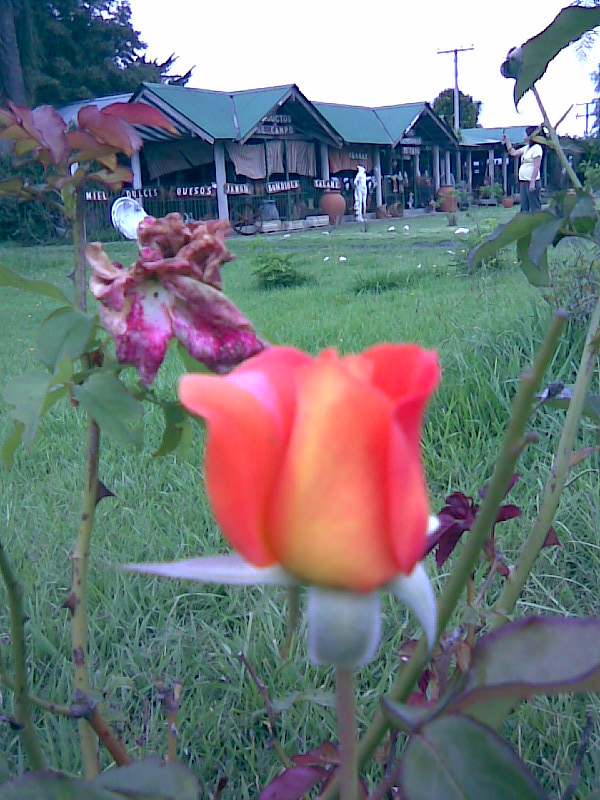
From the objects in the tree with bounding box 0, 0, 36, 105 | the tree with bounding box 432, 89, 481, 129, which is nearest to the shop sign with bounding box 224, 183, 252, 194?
the tree with bounding box 0, 0, 36, 105

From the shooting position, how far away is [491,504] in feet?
0.96

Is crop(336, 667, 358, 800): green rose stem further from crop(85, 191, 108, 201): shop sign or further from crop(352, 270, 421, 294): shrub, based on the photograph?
crop(85, 191, 108, 201): shop sign

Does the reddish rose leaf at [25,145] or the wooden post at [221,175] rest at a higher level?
the wooden post at [221,175]

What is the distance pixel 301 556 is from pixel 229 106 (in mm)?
13270

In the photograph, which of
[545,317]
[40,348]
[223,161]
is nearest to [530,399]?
[40,348]

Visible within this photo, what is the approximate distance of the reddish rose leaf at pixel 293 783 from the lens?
1.63ft

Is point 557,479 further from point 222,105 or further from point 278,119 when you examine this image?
point 278,119

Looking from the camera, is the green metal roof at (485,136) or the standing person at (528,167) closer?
the standing person at (528,167)

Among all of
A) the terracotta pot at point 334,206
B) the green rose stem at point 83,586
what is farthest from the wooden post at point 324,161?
the green rose stem at point 83,586

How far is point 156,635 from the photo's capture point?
1212 mm

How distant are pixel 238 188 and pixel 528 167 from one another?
345 inches

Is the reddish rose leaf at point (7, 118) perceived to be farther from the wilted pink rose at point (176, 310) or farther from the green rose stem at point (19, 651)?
the green rose stem at point (19, 651)

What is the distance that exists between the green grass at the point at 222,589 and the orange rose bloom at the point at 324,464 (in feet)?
0.45

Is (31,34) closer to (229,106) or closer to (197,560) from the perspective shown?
(229,106)
